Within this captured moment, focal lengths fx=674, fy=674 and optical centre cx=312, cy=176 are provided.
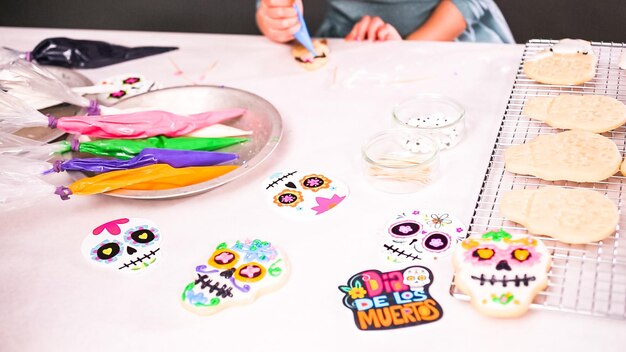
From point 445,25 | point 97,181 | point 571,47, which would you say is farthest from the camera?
point 445,25

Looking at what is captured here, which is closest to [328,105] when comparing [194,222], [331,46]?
[331,46]

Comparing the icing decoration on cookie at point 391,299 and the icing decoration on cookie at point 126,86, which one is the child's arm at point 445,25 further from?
the icing decoration on cookie at point 391,299

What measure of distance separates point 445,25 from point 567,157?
862 mm

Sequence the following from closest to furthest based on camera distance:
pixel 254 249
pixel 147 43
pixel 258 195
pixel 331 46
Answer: pixel 254 249, pixel 258 195, pixel 331 46, pixel 147 43

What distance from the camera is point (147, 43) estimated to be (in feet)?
5.56

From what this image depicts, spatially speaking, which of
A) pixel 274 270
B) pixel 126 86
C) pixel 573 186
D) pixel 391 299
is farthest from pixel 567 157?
pixel 126 86

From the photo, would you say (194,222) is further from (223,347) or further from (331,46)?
(331,46)

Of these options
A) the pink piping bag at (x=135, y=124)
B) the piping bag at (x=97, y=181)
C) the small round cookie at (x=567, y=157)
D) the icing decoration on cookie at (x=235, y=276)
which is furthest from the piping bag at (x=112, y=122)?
the small round cookie at (x=567, y=157)

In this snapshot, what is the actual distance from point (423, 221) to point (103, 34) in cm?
112

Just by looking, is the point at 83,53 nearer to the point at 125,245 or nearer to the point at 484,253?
the point at 125,245

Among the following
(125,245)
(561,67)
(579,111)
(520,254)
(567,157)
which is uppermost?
(561,67)

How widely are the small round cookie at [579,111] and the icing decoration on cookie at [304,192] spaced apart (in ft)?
1.17

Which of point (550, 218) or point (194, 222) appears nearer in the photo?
point (550, 218)

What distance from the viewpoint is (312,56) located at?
151 centimetres
